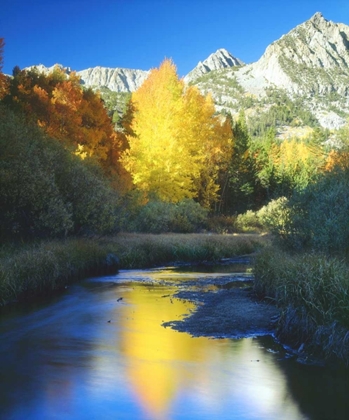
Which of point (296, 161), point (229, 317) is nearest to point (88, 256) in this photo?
point (229, 317)

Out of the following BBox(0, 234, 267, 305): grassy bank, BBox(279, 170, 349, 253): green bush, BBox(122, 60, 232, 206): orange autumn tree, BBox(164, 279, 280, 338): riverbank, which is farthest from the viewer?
BBox(122, 60, 232, 206): orange autumn tree

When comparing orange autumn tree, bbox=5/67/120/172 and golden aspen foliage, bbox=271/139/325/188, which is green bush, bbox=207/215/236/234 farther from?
orange autumn tree, bbox=5/67/120/172

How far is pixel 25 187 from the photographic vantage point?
19.2m

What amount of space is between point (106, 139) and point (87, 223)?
12.4 meters

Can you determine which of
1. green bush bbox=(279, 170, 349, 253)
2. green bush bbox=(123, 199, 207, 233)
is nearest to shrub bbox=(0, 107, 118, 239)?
green bush bbox=(123, 199, 207, 233)

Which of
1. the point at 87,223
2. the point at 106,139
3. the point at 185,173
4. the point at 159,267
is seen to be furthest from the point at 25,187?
the point at 185,173

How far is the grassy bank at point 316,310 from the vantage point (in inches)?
378

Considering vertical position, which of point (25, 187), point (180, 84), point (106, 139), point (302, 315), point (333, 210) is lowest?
point (302, 315)

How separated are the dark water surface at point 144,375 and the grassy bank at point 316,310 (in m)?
0.52

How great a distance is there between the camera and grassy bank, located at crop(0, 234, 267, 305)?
1596 cm

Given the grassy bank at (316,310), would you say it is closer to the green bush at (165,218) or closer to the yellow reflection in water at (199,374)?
the yellow reflection in water at (199,374)

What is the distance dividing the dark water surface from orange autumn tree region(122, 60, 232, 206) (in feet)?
77.0

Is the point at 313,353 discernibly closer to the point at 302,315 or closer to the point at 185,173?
the point at 302,315

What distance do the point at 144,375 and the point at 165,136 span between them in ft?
95.9
